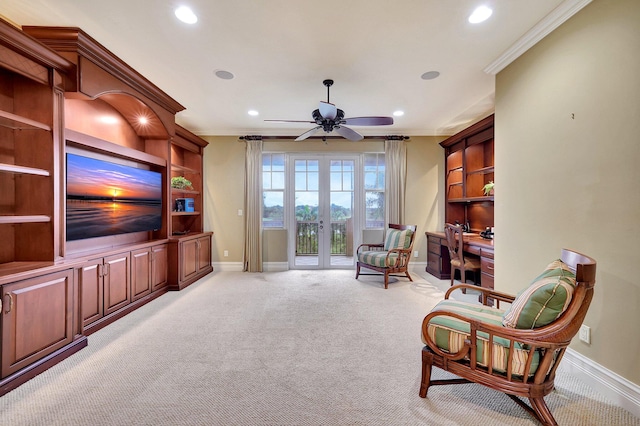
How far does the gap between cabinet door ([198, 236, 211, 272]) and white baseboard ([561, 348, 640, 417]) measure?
16.8 feet

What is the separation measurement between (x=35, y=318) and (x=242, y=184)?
382 centimetres

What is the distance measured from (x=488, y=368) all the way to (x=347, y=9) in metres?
2.83

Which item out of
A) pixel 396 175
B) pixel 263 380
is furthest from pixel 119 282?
pixel 396 175

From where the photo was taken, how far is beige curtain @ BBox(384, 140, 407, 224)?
551 centimetres

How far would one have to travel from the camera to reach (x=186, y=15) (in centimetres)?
226

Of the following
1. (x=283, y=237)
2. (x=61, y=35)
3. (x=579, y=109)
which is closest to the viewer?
(x=579, y=109)

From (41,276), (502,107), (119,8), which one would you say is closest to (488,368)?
(502,107)

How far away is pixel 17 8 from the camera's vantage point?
7.14 feet

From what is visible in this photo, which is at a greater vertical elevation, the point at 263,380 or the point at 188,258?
the point at 188,258

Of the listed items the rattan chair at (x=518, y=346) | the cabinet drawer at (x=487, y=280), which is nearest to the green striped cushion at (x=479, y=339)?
the rattan chair at (x=518, y=346)

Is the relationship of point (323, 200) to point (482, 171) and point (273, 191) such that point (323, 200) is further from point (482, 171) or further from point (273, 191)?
point (482, 171)

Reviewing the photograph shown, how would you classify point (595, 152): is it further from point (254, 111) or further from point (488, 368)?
point (254, 111)

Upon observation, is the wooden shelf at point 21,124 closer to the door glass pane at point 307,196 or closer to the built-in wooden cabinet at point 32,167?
the built-in wooden cabinet at point 32,167

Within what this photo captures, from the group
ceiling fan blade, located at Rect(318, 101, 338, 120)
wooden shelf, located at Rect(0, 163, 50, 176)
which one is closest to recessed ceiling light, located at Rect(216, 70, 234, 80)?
ceiling fan blade, located at Rect(318, 101, 338, 120)
